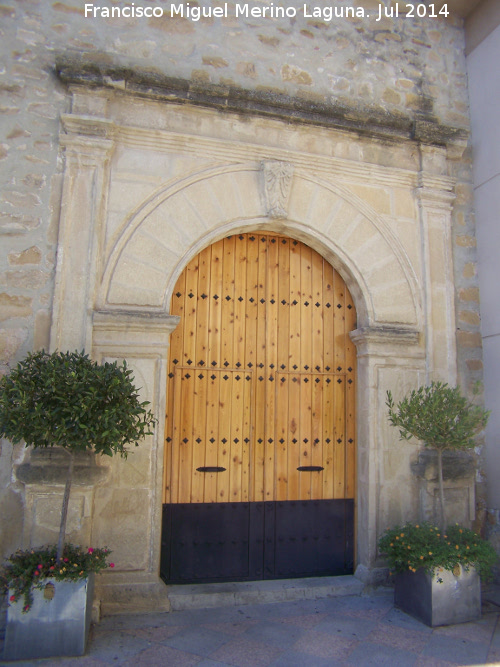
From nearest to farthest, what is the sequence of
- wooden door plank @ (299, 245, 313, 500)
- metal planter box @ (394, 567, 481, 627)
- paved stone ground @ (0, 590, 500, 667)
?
1. paved stone ground @ (0, 590, 500, 667)
2. metal planter box @ (394, 567, 481, 627)
3. wooden door plank @ (299, 245, 313, 500)

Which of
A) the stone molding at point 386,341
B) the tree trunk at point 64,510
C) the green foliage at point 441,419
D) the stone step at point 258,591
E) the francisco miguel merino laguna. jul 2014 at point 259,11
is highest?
the francisco miguel merino laguna. jul 2014 at point 259,11

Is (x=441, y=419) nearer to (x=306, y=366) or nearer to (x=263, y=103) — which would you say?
(x=306, y=366)

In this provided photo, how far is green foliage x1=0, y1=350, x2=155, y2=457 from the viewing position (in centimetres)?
300

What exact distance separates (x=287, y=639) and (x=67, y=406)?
2.03 meters

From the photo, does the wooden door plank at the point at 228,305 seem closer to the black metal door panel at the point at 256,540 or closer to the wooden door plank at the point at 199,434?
the wooden door plank at the point at 199,434

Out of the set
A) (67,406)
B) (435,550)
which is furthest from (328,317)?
(67,406)

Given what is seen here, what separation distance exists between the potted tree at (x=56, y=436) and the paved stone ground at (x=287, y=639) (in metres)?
0.12

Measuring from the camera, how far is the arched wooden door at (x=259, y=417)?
4184 mm

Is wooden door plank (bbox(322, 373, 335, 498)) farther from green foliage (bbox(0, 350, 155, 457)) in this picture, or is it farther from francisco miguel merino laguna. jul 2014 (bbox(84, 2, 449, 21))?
francisco miguel merino laguna. jul 2014 (bbox(84, 2, 449, 21))

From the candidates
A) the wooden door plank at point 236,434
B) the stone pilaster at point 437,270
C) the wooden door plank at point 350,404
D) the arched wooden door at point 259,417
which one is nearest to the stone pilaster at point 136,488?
the arched wooden door at point 259,417

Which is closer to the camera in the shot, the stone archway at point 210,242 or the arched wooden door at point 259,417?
the stone archway at point 210,242

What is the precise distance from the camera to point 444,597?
359 centimetres

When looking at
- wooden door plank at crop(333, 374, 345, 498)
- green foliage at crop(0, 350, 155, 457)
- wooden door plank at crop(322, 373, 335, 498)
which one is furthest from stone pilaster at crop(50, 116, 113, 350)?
wooden door plank at crop(333, 374, 345, 498)

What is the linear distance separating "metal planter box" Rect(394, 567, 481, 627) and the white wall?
110 centimetres
